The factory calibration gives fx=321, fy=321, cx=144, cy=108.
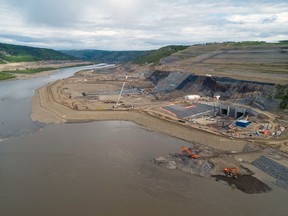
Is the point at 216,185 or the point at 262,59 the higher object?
the point at 262,59

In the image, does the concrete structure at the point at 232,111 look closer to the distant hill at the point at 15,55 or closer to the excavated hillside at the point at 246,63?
the excavated hillside at the point at 246,63

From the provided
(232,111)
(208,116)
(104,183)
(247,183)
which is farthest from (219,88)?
(104,183)

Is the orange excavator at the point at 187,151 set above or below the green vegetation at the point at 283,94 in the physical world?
below

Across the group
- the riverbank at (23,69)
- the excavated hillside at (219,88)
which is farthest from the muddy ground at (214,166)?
the riverbank at (23,69)

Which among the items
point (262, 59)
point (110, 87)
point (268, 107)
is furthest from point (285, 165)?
point (110, 87)

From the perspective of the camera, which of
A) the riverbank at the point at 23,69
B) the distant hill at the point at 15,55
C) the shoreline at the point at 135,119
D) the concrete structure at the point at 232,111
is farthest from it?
the distant hill at the point at 15,55

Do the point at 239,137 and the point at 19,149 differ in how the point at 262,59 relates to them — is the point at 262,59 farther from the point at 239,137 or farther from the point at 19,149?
the point at 19,149

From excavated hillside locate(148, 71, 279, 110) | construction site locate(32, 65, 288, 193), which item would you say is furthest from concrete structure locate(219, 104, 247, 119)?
excavated hillside locate(148, 71, 279, 110)

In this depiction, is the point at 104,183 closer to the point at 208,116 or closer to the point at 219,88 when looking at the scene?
the point at 208,116
